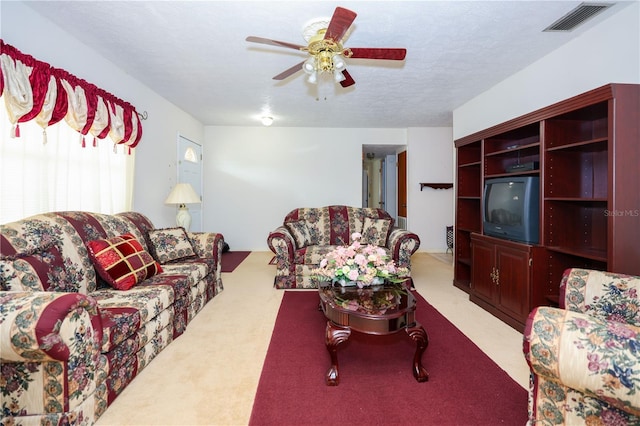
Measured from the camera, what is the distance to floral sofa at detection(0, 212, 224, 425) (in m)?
1.18

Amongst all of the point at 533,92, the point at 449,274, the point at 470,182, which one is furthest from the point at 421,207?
the point at 533,92

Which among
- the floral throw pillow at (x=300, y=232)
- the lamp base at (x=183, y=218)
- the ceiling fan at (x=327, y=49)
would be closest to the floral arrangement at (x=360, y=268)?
the ceiling fan at (x=327, y=49)

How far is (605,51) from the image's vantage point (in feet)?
7.31

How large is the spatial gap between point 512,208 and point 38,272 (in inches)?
136

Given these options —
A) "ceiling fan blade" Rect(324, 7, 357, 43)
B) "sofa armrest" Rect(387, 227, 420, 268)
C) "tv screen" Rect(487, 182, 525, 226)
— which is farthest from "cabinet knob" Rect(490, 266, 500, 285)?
"ceiling fan blade" Rect(324, 7, 357, 43)

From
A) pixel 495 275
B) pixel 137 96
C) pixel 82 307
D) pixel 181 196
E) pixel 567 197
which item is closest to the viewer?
pixel 82 307

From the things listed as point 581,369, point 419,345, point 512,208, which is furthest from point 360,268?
point 512,208

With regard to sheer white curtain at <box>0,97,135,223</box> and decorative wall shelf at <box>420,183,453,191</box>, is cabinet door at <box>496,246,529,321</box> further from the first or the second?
sheer white curtain at <box>0,97,135,223</box>

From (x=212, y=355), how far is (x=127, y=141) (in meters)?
2.47

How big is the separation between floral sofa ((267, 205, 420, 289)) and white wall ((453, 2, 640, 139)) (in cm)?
186

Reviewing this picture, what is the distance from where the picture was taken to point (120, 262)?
6.95 ft

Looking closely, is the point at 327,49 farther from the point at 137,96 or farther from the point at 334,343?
the point at 137,96

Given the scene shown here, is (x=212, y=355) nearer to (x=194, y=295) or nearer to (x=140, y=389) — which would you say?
(x=140, y=389)

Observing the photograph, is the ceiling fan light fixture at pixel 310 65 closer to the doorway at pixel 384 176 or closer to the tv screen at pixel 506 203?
the tv screen at pixel 506 203
